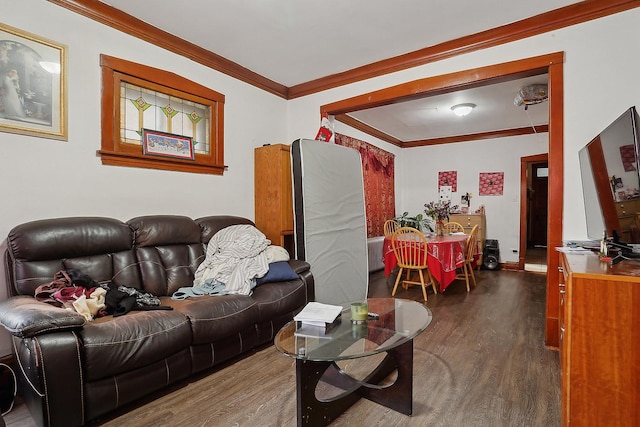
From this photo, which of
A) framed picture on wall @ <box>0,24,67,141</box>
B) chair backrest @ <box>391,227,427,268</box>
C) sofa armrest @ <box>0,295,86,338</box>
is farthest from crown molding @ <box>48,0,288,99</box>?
chair backrest @ <box>391,227,427,268</box>

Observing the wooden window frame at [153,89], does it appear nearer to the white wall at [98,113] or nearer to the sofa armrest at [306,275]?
the white wall at [98,113]

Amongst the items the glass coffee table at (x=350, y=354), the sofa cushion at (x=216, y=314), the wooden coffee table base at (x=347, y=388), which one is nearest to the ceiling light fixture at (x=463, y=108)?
the glass coffee table at (x=350, y=354)

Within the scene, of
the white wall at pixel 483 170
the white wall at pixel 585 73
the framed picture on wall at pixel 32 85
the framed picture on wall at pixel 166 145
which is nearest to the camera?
the framed picture on wall at pixel 32 85

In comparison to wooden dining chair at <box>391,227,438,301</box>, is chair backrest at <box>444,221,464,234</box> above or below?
above

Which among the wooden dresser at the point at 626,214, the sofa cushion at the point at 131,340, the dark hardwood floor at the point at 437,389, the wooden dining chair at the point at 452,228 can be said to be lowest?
the dark hardwood floor at the point at 437,389

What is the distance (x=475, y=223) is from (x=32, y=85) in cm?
617

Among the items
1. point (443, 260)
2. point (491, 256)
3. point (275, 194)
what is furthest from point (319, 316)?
point (491, 256)

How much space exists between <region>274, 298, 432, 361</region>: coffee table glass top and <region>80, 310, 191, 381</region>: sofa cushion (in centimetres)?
64

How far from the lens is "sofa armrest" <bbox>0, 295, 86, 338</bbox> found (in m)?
1.40

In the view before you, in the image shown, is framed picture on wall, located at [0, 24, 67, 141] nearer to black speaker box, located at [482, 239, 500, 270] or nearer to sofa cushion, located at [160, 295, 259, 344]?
sofa cushion, located at [160, 295, 259, 344]

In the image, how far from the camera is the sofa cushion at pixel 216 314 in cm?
198

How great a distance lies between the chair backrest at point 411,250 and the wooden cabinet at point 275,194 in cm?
137

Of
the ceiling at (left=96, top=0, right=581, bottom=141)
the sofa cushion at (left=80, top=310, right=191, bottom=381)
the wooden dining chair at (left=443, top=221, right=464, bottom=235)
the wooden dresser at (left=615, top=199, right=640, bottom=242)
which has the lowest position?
the sofa cushion at (left=80, top=310, right=191, bottom=381)

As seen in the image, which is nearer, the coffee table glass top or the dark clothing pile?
the coffee table glass top
